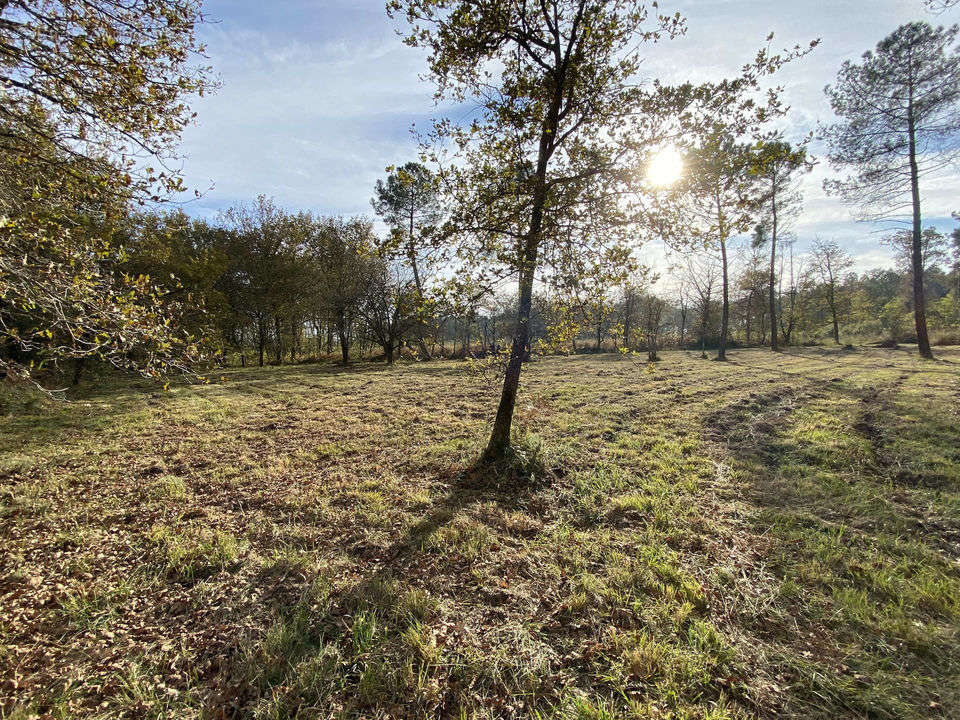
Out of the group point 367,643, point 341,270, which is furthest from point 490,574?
point 341,270

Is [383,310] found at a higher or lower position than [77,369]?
higher

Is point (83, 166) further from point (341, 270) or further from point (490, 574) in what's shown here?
point (341, 270)

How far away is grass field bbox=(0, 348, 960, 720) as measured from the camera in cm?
264

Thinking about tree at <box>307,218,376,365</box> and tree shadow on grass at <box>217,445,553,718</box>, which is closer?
tree shadow on grass at <box>217,445,553,718</box>

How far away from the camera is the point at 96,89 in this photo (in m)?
4.50

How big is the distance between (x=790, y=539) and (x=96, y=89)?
33.1 ft

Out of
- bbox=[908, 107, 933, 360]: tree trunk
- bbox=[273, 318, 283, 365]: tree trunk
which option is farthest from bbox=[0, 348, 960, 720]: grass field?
bbox=[273, 318, 283, 365]: tree trunk

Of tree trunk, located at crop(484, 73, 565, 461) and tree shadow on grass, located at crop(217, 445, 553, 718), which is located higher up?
tree trunk, located at crop(484, 73, 565, 461)

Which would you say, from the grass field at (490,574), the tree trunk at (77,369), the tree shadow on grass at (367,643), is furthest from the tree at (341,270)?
the tree shadow on grass at (367,643)

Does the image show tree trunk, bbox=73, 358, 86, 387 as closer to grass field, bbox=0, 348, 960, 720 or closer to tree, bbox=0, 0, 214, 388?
grass field, bbox=0, 348, 960, 720

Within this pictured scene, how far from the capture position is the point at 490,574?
391 centimetres

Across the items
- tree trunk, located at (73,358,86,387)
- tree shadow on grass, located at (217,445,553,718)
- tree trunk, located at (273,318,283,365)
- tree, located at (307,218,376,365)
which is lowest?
tree shadow on grass, located at (217,445,553,718)

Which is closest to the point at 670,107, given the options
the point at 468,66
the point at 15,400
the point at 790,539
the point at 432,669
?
the point at 468,66

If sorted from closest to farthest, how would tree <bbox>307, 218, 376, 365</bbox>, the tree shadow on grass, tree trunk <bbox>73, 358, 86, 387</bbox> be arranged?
the tree shadow on grass < tree trunk <bbox>73, 358, 86, 387</bbox> < tree <bbox>307, 218, 376, 365</bbox>
